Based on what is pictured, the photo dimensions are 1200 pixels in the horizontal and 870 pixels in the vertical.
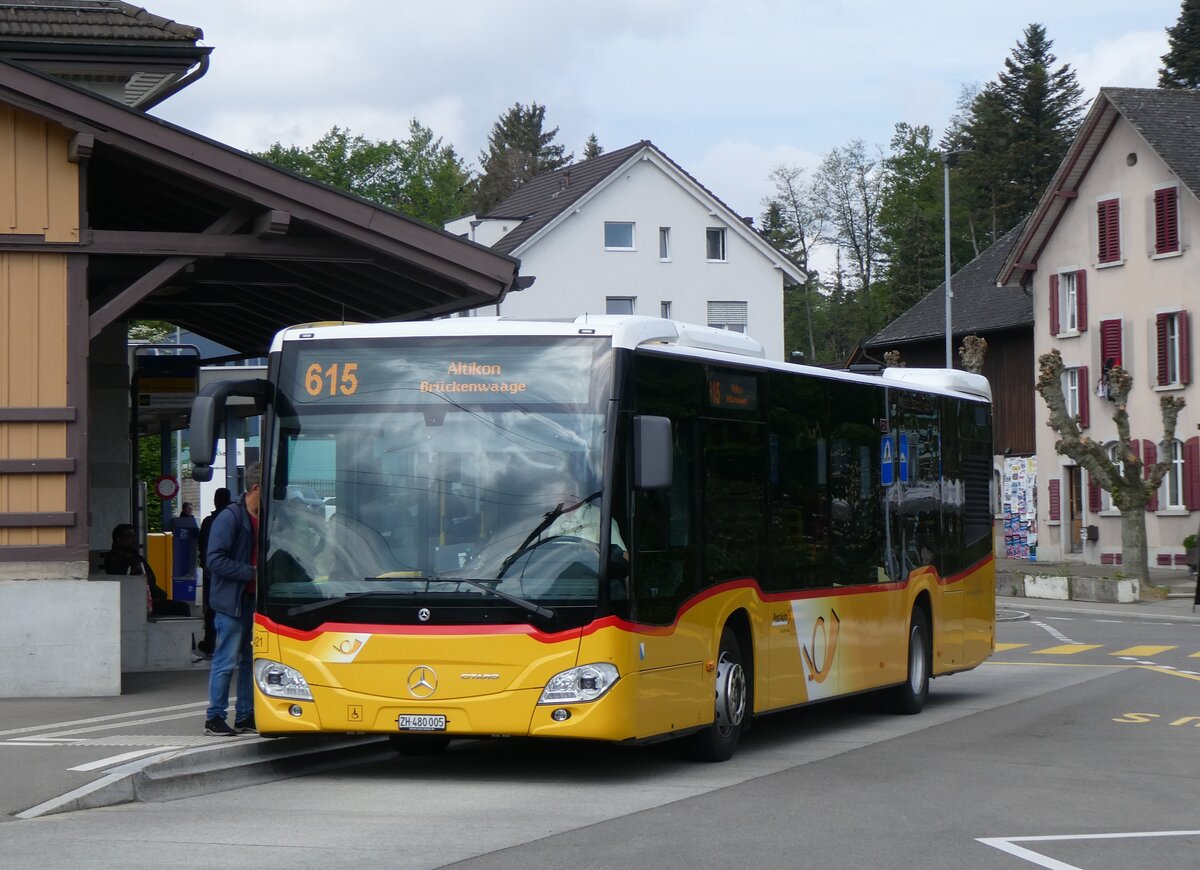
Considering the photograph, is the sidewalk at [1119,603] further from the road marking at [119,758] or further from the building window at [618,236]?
the road marking at [119,758]

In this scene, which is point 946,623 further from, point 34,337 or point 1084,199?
point 1084,199

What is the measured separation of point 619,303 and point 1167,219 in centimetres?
2790

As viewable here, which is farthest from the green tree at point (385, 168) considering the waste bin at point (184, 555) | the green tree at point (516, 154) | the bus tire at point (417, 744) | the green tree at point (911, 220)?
the bus tire at point (417, 744)

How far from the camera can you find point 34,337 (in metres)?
15.7

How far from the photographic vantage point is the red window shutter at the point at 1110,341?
52000mm

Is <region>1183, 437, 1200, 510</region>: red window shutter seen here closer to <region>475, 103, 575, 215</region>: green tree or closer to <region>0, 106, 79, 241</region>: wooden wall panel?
<region>0, 106, 79, 241</region>: wooden wall panel

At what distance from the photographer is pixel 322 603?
11.5 m

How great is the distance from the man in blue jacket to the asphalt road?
2.88ft

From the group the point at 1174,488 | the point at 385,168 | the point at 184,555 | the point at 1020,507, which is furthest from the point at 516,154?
the point at 184,555

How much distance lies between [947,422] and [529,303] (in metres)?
54.1

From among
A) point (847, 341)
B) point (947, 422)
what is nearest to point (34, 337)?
point (947, 422)

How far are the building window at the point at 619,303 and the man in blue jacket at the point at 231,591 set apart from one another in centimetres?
6045

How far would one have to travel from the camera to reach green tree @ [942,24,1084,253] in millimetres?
87562

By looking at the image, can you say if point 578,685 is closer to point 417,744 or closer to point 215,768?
point 215,768
